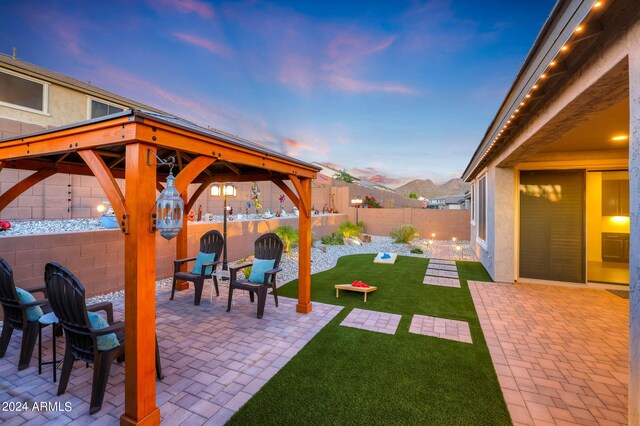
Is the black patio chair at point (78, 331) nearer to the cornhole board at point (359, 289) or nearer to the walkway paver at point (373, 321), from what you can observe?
the walkway paver at point (373, 321)

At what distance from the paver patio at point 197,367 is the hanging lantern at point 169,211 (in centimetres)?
141

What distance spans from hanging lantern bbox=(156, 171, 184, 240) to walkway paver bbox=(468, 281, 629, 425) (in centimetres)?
302

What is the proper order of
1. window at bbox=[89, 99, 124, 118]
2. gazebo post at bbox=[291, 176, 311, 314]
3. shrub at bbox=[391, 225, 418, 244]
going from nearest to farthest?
gazebo post at bbox=[291, 176, 311, 314], window at bbox=[89, 99, 124, 118], shrub at bbox=[391, 225, 418, 244]

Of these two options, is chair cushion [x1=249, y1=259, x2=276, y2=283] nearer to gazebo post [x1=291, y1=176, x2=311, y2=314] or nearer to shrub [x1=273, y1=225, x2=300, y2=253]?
gazebo post [x1=291, y1=176, x2=311, y2=314]

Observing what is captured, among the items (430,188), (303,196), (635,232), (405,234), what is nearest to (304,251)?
(303,196)

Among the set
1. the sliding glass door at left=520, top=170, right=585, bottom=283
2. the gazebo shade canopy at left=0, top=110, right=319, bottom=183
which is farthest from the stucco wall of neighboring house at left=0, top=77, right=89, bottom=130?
the sliding glass door at left=520, top=170, right=585, bottom=283

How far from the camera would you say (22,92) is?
7609mm

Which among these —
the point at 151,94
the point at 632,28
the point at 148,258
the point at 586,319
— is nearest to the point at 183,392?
the point at 148,258

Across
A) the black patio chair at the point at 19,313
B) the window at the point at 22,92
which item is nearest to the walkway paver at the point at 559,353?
the black patio chair at the point at 19,313

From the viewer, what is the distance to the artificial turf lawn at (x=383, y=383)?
7.10ft

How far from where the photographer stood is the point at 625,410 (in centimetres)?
225

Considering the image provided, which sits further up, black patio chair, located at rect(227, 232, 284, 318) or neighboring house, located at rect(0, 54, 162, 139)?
neighboring house, located at rect(0, 54, 162, 139)

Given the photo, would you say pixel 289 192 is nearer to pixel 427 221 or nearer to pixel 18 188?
pixel 18 188

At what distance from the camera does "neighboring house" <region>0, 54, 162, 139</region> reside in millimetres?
7336
